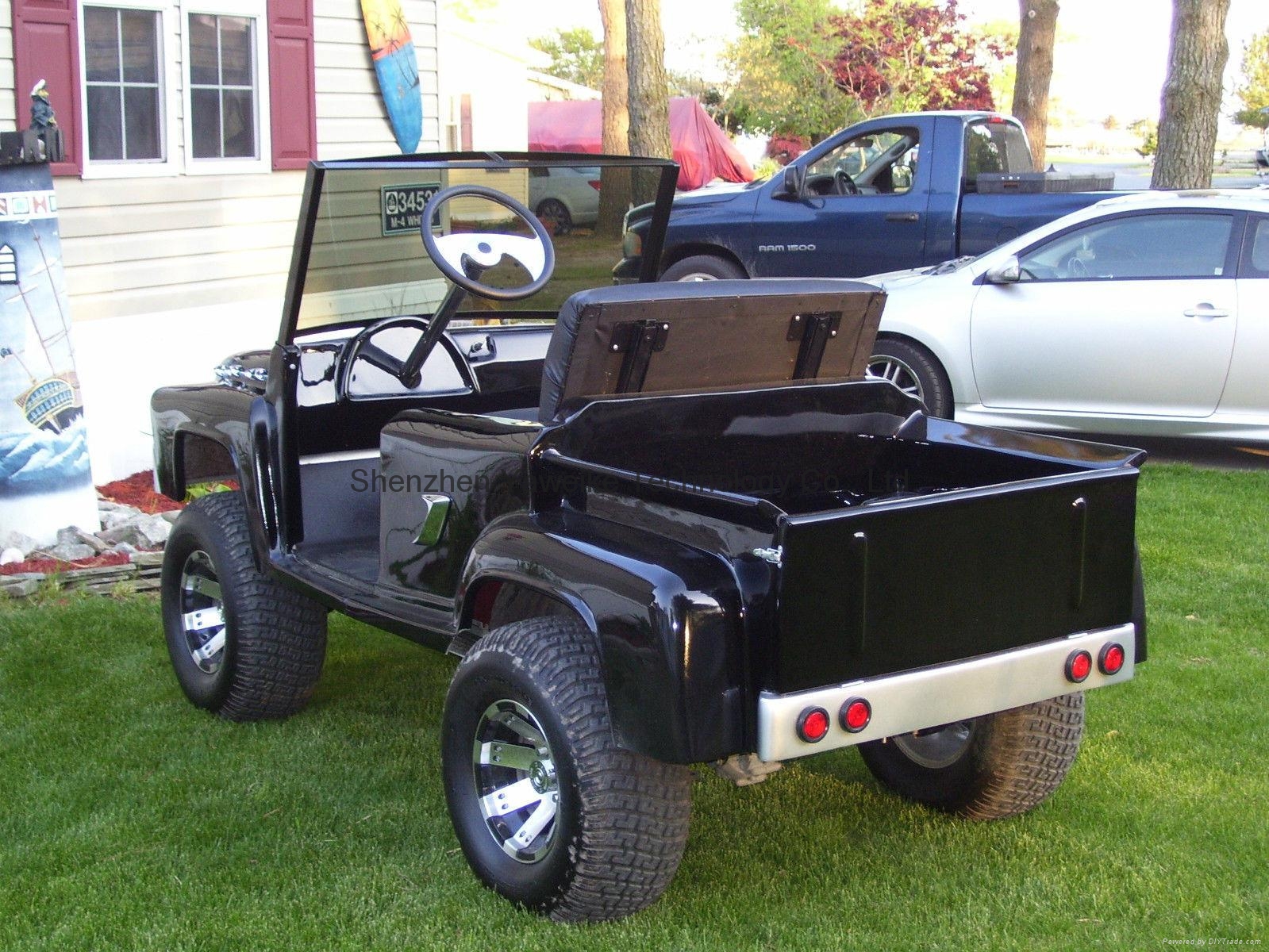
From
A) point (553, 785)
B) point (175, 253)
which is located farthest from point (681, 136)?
point (553, 785)

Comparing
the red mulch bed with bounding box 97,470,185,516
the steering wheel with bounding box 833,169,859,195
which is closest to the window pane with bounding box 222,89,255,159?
the red mulch bed with bounding box 97,470,185,516

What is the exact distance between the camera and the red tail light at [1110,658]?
135 inches

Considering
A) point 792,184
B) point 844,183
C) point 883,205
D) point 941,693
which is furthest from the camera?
point 792,184

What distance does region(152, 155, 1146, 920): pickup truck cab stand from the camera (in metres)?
3.05

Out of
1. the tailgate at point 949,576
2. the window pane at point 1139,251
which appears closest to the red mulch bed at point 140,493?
the window pane at point 1139,251

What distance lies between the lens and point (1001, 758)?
3787 mm

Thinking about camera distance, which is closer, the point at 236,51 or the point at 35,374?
the point at 35,374

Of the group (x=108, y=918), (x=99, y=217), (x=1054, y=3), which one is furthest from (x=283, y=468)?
(x=1054, y=3)

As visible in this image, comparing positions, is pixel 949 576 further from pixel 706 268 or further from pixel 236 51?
pixel 706 268

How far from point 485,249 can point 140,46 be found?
508 cm

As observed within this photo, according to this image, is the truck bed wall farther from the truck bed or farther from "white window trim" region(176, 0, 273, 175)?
"white window trim" region(176, 0, 273, 175)

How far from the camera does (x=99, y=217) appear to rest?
7895 millimetres

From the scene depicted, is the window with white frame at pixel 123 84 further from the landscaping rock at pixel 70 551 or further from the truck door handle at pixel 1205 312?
the truck door handle at pixel 1205 312

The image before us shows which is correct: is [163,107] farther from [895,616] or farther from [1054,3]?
[1054,3]
